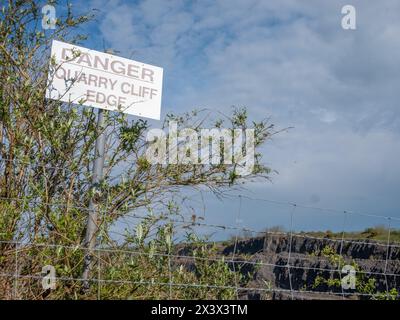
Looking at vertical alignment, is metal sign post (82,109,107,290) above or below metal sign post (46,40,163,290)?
below

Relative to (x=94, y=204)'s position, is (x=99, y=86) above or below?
above

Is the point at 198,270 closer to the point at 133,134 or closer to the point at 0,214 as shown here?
the point at 133,134

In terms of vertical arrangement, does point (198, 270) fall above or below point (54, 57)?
below

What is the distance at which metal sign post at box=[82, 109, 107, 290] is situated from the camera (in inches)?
185

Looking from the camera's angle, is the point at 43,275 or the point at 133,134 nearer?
the point at 43,275

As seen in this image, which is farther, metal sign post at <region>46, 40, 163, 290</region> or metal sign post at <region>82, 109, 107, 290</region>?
metal sign post at <region>46, 40, 163, 290</region>

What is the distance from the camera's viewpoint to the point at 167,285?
16.2ft

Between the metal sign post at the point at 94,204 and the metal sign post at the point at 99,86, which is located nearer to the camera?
the metal sign post at the point at 94,204

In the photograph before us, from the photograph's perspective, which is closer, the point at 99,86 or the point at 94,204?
the point at 94,204

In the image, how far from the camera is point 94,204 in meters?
4.99

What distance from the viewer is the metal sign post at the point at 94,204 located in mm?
4695

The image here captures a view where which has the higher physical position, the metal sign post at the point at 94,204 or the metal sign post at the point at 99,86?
the metal sign post at the point at 99,86
